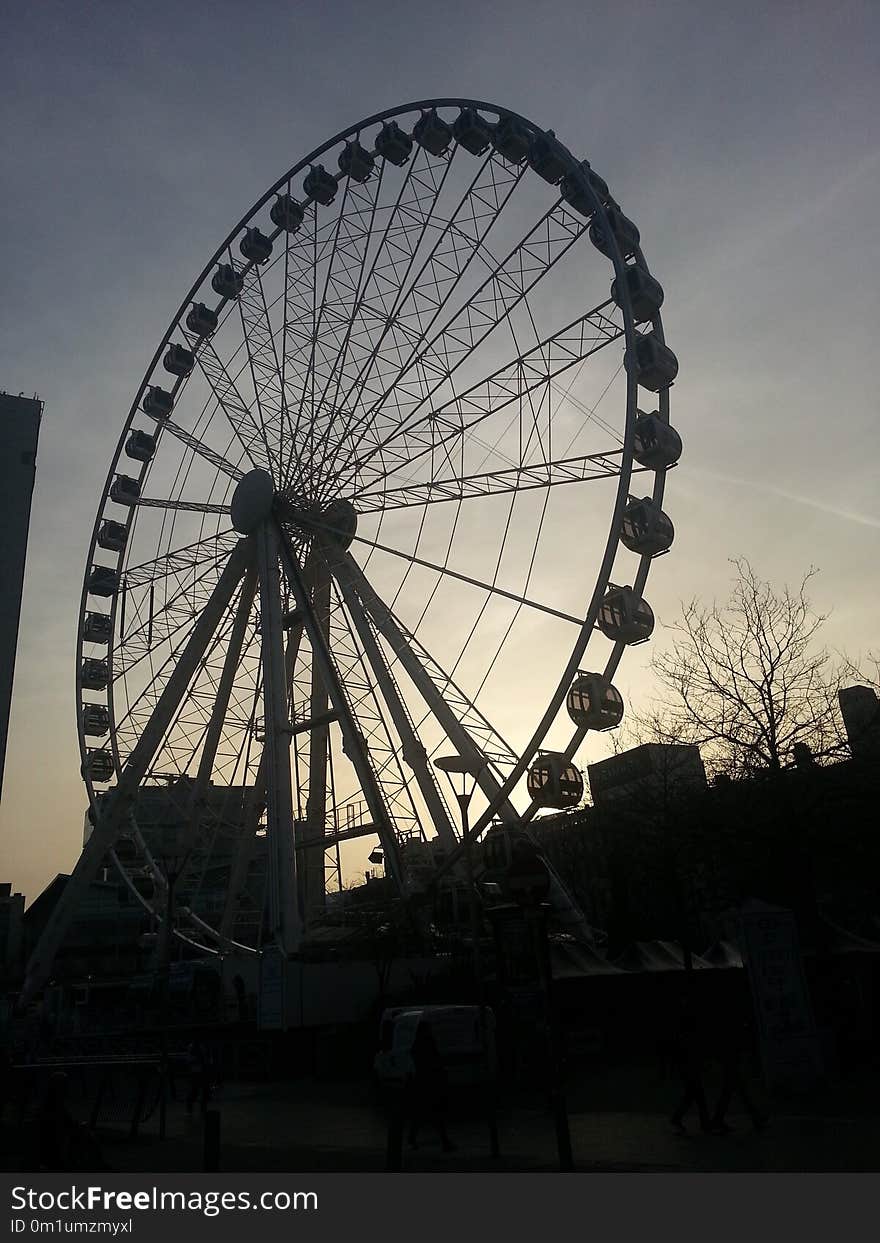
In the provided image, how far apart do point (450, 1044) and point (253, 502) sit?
16416 mm

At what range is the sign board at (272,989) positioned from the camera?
22219 mm

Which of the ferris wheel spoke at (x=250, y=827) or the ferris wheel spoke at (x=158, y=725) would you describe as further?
the ferris wheel spoke at (x=158, y=725)

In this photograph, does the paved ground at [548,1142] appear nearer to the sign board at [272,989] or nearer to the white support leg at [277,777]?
the sign board at [272,989]

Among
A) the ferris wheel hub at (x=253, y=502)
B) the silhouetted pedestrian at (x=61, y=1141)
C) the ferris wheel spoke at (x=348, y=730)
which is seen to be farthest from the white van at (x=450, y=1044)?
the ferris wheel hub at (x=253, y=502)

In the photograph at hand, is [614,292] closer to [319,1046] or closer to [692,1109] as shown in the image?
[692,1109]

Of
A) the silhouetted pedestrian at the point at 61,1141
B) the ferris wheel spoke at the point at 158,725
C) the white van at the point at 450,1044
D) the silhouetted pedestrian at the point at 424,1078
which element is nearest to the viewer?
the silhouetted pedestrian at the point at 61,1141

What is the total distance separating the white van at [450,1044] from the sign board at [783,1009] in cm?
410

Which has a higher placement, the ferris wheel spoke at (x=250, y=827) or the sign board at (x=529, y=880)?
the ferris wheel spoke at (x=250, y=827)

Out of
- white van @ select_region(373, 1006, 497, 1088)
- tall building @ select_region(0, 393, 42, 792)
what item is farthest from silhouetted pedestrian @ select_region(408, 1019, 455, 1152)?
tall building @ select_region(0, 393, 42, 792)

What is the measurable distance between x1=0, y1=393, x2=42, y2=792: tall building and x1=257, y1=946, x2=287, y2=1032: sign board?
71.1 ft

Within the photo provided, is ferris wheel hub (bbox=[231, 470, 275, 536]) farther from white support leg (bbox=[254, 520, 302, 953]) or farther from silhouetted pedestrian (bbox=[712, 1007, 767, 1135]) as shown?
silhouetted pedestrian (bbox=[712, 1007, 767, 1135])

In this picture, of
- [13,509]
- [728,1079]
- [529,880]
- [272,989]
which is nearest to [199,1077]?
[272,989]

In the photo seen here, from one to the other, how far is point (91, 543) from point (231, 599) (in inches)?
339
